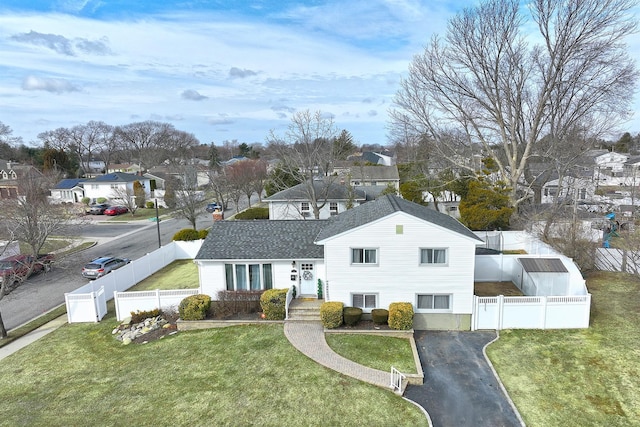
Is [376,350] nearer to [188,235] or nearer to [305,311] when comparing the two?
[305,311]

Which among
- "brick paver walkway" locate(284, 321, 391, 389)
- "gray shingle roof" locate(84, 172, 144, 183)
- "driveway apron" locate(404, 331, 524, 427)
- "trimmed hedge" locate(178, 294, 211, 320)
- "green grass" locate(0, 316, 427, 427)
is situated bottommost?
"driveway apron" locate(404, 331, 524, 427)

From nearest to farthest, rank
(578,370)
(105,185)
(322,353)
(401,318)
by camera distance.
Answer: (578,370) < (322,353) < (401,318) < (105,185)

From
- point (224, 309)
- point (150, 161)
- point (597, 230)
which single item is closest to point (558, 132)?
point (597, 230)

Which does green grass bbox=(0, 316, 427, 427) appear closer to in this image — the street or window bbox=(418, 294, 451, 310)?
the street

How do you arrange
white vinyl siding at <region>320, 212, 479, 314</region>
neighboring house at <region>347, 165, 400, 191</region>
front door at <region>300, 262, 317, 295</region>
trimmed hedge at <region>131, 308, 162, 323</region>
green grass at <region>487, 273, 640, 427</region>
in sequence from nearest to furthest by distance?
1. green grass at <region>487, 273, 640, 427</region>
2. white vinyl siding at <region>320, 212, 479, 314</region>
3. trimmed hedge at <region>131, 308, 162, 323</region>
4. front door at <region>300, 262, 317, 295</region>
5. neighboring house at <region>347, 165, 400, 191</region>

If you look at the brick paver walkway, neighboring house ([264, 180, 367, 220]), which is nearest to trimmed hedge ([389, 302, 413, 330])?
the brick paver walkway

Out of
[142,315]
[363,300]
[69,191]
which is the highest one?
[69,191]

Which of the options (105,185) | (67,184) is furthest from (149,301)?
(67,184)
